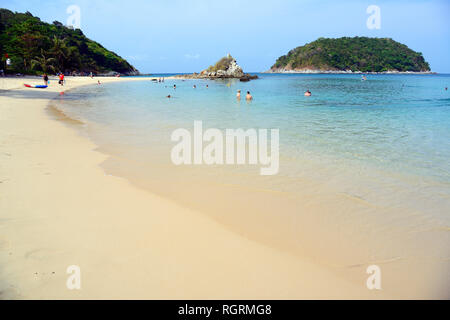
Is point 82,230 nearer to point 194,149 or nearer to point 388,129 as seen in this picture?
point 194,149

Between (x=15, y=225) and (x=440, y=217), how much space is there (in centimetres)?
753

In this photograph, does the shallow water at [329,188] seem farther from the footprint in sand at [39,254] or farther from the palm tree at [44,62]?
the palm tree at [44,62]

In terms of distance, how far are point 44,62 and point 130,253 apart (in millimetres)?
83496

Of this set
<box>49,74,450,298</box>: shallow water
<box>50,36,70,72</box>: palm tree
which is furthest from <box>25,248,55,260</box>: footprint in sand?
<box>50,36,70,72</box>: palm tree

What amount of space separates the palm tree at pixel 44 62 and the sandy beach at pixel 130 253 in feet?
260

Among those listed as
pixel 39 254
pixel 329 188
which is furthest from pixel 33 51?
pixel 329 188

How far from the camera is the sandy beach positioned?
10.7 feet

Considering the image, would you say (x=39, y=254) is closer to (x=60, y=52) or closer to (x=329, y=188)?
(x=329, y=188)

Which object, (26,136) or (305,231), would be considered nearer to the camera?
(305,231)

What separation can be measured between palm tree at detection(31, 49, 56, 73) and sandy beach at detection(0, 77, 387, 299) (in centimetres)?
7915

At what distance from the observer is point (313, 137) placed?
1252 centimetres

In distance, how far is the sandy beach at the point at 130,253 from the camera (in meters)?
3.26

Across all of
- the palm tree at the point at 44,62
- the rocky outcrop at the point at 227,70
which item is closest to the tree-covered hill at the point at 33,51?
the palm tree at the point at 44,62

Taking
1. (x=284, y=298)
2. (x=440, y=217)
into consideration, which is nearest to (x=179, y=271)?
(x=284, y=298)
